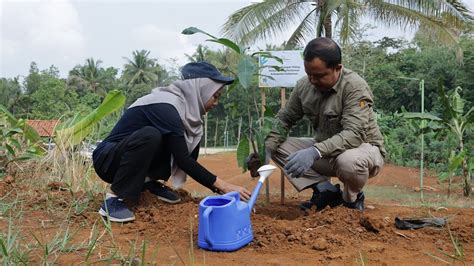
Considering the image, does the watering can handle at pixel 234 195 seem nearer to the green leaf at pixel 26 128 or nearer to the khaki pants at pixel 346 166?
the khaki pants at pixel 346 166

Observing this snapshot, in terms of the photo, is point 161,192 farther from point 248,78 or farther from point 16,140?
point 16,140

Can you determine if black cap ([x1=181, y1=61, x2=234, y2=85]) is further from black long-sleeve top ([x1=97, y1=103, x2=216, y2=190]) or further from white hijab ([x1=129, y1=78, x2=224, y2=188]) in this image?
black long-sleeve top ([x1=97, y1=103, x2=216, y2=190])

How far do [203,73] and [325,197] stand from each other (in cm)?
101

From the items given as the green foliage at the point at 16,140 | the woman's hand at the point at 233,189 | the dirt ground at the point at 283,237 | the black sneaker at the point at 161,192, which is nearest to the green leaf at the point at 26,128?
the green foliage at the point at 16,140

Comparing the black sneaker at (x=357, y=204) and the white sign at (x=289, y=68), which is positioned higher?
the white sign at (x=289, y=68)

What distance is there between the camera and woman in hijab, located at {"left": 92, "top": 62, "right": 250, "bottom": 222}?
2.20 metres

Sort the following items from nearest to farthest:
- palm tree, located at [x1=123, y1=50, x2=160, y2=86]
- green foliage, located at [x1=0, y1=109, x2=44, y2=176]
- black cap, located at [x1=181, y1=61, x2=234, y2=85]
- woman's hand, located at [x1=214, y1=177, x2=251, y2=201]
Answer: woman's hand, located at [x1=214, y1=177, x2=251, y2=201] < black cap, located at [x1=181, y1=61, x2=234, y2=85] < green foliage, located at [x1=0, y1=109, x2=44, y2=176] < palm tree, located at [x1=123, y1=50, x2=160, y2=86]

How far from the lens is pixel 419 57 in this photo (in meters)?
20.1

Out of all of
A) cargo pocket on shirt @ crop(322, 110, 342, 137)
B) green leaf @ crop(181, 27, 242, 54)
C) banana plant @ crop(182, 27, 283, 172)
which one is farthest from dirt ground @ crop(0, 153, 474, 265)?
green leaf @ crop(181, 27, 242, 54)

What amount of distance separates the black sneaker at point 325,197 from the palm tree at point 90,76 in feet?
113

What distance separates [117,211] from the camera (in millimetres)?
2238

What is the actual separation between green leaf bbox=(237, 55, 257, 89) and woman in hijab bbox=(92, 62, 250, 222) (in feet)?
0.69

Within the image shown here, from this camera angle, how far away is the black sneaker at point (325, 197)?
104 inches

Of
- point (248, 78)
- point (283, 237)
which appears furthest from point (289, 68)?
point (283, 237)
